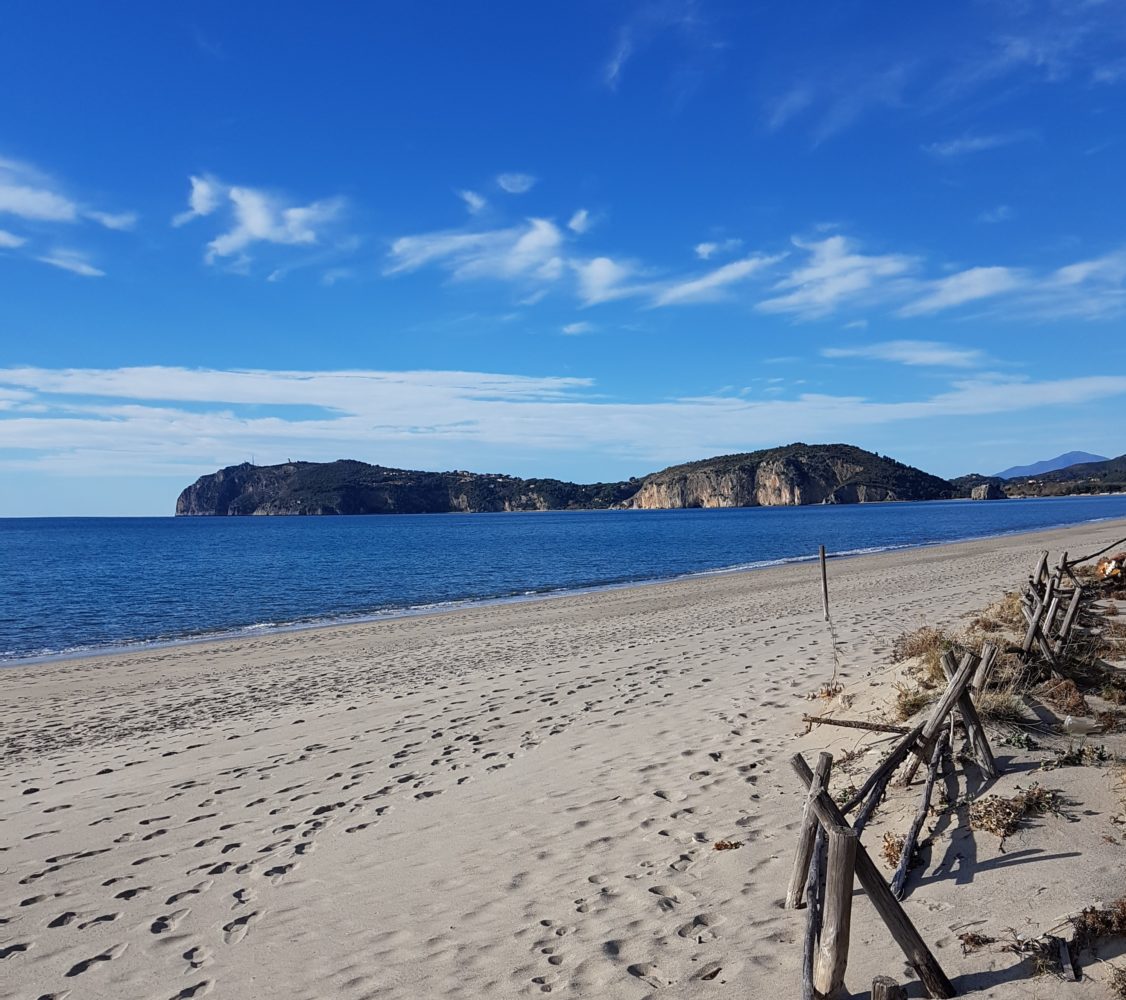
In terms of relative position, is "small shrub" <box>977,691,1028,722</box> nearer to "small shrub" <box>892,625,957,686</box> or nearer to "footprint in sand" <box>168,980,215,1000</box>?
"small shrub" <box>892,625,957,686</box>

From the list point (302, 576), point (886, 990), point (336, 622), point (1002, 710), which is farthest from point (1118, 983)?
point (302, 576)

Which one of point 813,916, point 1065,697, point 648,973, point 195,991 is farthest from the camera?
point 1065,697

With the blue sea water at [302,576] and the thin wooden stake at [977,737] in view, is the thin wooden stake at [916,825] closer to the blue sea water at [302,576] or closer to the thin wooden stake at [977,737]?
the thin wooden stake at [977,737]

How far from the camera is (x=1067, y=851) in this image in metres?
4.98

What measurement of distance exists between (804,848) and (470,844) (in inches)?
115

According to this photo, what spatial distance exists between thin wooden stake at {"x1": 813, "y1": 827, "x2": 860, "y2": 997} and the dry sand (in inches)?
8.8

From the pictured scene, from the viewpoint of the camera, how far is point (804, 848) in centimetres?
473

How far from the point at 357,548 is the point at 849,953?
225 ft

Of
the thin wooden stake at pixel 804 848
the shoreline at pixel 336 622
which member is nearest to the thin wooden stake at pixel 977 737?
the thin wooden stake at pixel 804 848

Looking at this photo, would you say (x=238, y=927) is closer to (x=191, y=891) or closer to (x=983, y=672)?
A: (x=191, y=891)

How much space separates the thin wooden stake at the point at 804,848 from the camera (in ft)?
15.3

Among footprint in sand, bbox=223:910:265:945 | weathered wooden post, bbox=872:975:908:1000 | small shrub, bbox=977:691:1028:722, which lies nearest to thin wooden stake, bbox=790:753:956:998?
weathered wooden post, bbox=872:975:908:1000

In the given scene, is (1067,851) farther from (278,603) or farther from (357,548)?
(357,548)

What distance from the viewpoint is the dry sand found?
460 centimetres
